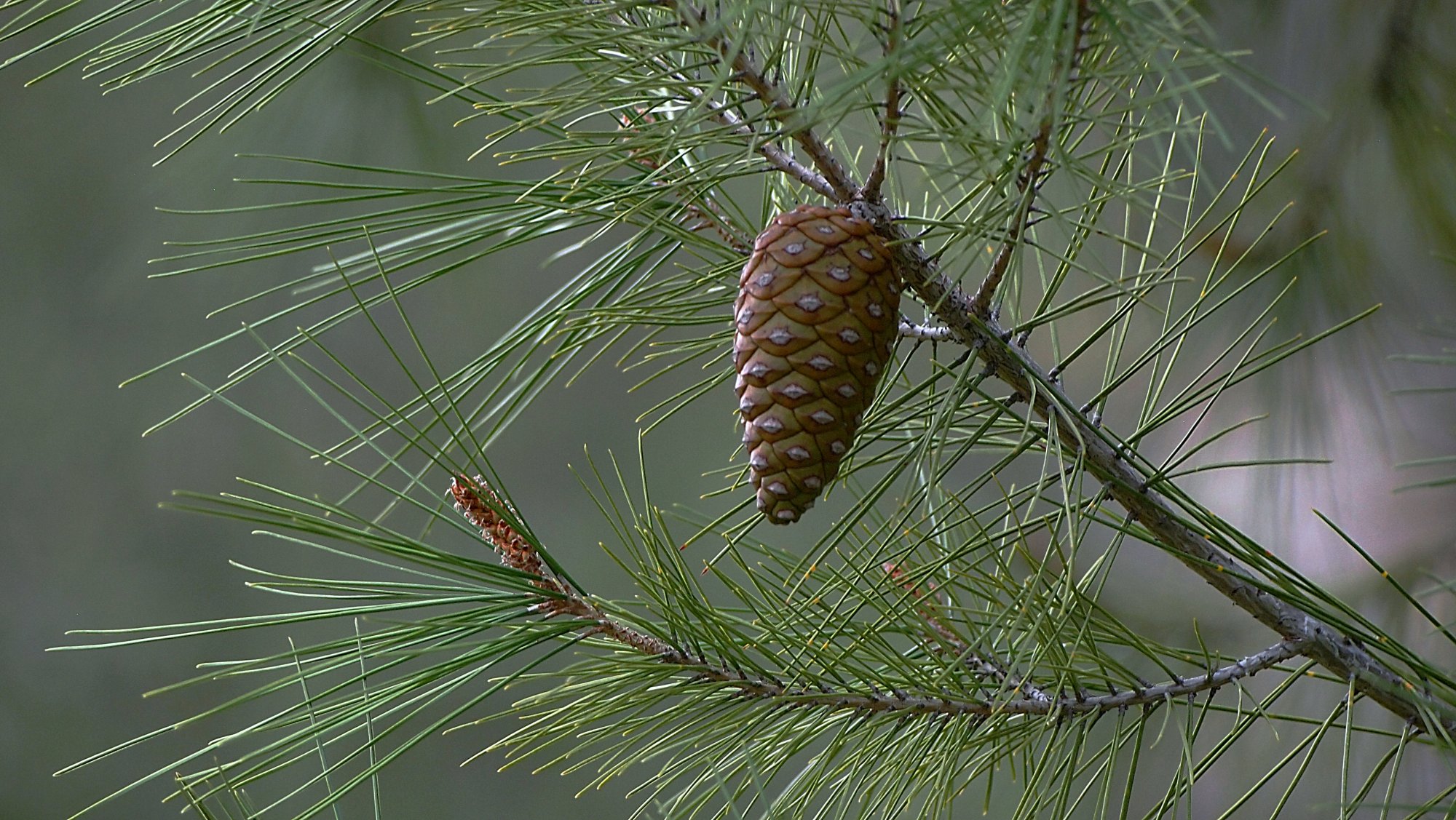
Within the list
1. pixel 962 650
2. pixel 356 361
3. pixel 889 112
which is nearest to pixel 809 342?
pixel 889 112

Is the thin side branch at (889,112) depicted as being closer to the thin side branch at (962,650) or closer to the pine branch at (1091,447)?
the pine branch at (1091,447)

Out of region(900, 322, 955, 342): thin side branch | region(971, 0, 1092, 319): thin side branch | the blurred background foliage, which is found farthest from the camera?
the blurred background foliage

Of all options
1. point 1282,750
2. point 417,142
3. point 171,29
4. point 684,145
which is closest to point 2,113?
point 417,142

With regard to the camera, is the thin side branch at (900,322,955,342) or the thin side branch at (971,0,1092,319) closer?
the thin side branch at (971,0,1092,319)

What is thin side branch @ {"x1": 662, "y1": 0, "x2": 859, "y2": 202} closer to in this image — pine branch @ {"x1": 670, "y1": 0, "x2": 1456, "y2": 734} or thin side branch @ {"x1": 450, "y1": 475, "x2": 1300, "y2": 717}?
pine branch @ {"x1": 670, "y1": 0, "x2": 1456, "y2": 734}

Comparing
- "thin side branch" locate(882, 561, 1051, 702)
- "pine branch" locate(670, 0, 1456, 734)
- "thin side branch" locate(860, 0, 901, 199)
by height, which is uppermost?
"thin side branch" locate(860, 0, 901, 199)

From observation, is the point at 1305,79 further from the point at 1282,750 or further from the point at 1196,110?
the point at 1282,750

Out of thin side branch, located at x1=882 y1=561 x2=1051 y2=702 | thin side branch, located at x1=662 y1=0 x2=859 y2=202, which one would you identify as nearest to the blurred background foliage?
thin side branch, located at x1=882 y1=561 x2=1051 y2=702

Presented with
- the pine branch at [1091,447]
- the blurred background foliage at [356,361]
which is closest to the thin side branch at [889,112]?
the pine branch at [1091,447]
